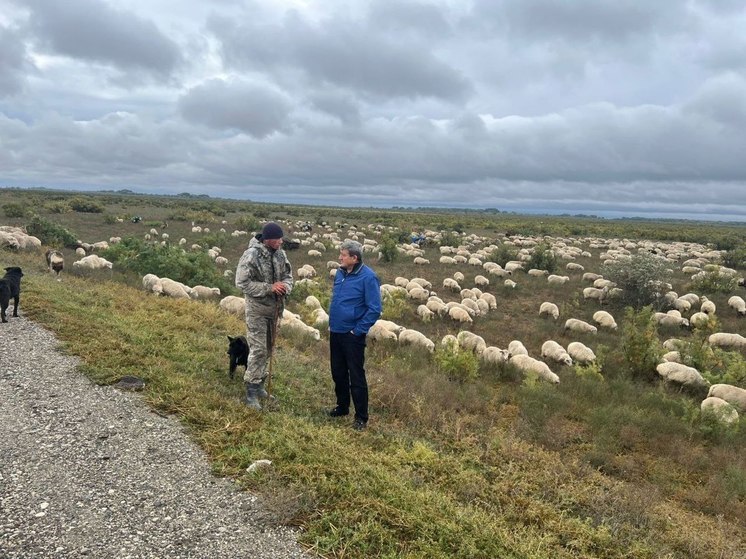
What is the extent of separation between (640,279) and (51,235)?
86.5 feet

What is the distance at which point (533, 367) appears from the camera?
1059cm

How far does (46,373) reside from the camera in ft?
21.6

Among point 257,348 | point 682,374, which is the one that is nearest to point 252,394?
point 257,348

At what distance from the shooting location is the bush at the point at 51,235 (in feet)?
74.0

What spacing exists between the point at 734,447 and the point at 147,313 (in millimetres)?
11244

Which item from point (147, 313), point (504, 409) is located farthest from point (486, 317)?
point (147, 313)

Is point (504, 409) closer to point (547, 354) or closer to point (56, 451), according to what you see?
point (547, 354)

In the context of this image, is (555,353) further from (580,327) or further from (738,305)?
(738,305)

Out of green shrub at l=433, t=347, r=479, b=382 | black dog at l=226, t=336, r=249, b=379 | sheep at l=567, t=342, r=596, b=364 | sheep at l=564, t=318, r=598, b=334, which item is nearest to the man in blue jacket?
black dog at l=226, t=336, r=249, b=379

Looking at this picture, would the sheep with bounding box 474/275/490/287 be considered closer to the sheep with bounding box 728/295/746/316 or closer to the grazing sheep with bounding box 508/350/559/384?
the sheep with bounding box 728/295/746/316

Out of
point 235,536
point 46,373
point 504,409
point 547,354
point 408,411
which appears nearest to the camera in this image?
point 235,536

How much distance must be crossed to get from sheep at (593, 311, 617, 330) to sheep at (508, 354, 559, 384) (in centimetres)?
611

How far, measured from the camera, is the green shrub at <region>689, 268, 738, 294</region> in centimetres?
2048

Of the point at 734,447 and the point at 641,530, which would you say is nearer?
the point at 641,530
